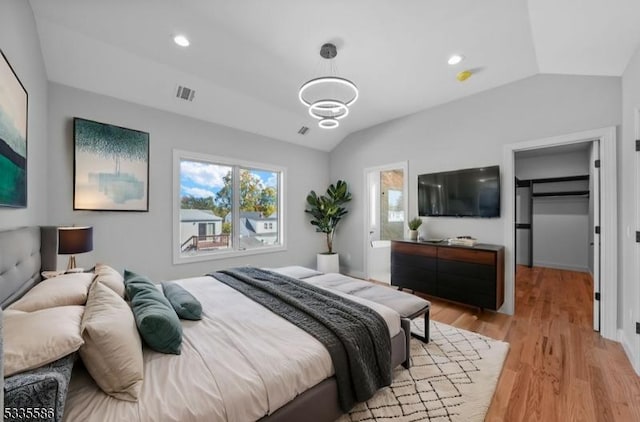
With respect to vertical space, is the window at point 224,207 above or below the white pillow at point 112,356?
above

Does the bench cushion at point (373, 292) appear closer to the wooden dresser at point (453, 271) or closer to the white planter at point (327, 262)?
the wooden dresser at point (453, 271)

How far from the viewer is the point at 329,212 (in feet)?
17.5

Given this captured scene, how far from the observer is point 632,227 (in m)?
2.34

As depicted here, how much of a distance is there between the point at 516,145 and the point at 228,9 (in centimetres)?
365

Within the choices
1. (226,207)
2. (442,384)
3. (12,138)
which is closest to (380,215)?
(226,207)

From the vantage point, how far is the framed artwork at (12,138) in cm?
159

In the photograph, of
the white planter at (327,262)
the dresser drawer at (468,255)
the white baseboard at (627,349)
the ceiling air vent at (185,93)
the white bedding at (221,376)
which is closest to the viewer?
the white bedding at (221,376)

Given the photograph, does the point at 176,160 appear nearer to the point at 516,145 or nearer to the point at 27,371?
the point at 27,371

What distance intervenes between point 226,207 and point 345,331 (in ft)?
11.2

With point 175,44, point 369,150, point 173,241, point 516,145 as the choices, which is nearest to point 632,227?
point 516,145

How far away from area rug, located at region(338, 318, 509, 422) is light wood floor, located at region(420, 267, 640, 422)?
103mm

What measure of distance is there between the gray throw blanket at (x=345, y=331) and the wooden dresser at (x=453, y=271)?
6.85ft

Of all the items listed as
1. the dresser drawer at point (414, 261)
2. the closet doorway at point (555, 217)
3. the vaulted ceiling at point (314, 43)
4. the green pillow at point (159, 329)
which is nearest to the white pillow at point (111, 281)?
the green pillow at point (159, 329)

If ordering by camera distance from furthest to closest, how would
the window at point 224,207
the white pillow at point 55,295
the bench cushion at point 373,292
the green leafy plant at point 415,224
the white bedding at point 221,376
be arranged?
the green leafy plant at point 415,224, the window at point 224,207, the bench cushion at point 373,292, the white pillow at point 55,295, the white bedding at point 221,376
